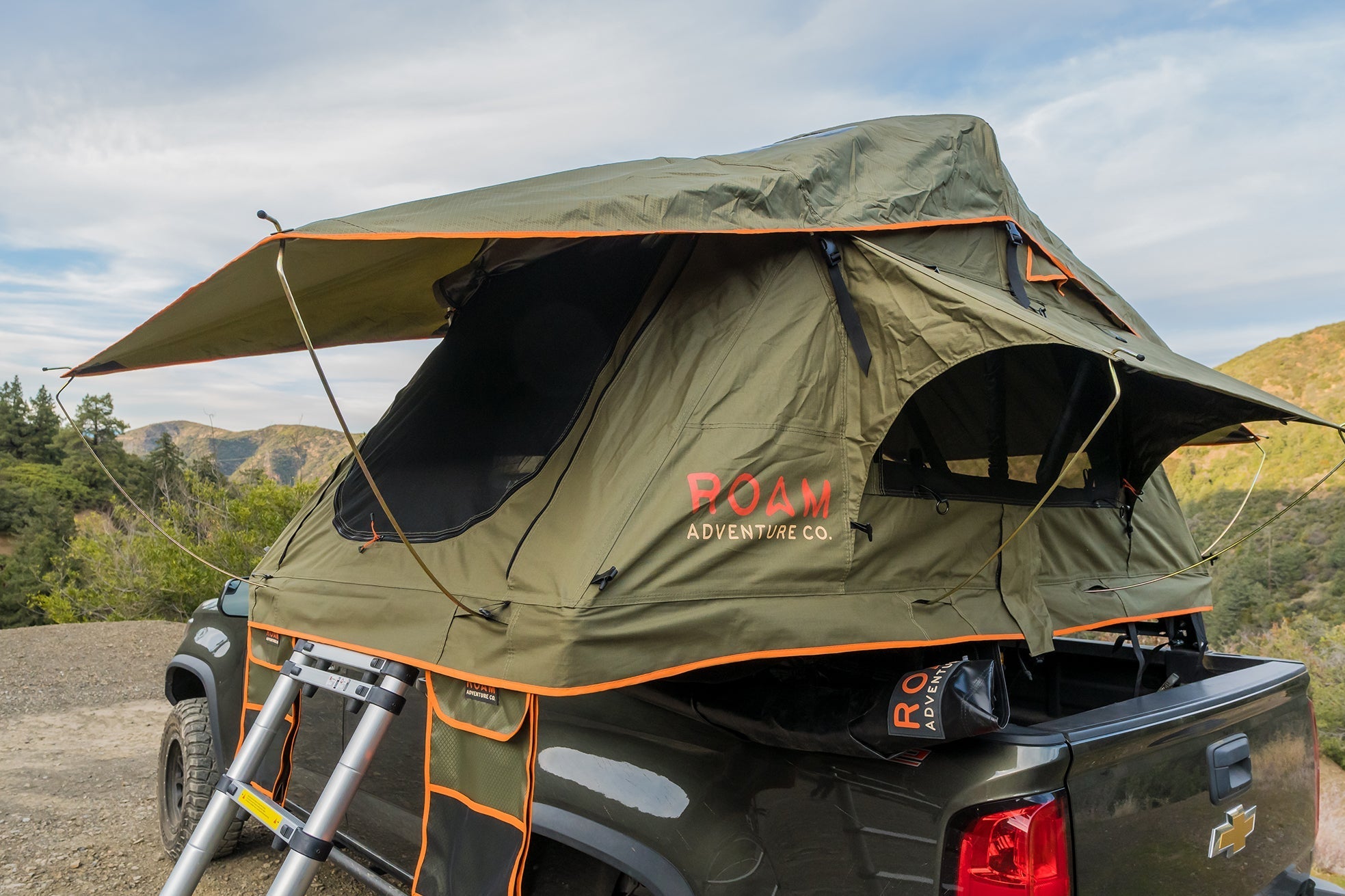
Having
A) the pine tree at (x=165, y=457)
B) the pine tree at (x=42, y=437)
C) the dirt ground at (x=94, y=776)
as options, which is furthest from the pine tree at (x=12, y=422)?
the dirt ground at (x=94, y=776)

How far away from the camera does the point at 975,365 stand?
3078 mm

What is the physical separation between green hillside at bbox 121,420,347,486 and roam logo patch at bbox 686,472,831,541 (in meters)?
0.95

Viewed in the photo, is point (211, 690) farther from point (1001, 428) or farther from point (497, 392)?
point (1001, 428)

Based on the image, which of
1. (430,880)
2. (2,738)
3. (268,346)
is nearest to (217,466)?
(2,738)

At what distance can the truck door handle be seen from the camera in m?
2.28

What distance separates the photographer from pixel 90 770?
6.06 meters

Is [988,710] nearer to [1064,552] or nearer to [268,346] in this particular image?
[1064,552]

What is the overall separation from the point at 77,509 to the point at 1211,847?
1722 inches

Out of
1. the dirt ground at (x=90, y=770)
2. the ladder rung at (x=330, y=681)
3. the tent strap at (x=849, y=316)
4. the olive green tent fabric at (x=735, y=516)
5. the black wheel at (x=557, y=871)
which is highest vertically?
the tent strap at (x=849, y=316)

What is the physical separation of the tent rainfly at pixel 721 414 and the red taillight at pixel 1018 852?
52cm

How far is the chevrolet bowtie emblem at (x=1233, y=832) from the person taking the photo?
2.28 meters

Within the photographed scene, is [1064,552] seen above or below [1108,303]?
→ below

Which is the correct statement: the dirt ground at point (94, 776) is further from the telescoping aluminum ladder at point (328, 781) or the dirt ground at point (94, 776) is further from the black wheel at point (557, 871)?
the black wheel at point (557, 871)

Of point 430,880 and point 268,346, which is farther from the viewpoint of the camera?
point 268,346
